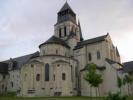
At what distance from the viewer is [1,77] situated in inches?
2948

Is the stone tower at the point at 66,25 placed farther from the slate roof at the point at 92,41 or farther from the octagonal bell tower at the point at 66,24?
the slate roof at the point at 92,41

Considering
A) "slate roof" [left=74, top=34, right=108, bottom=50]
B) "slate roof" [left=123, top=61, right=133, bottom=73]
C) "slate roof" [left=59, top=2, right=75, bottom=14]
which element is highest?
"slate roof" [left=59, top=2, right=75, bottom=14]

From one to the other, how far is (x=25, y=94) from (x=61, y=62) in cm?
1207

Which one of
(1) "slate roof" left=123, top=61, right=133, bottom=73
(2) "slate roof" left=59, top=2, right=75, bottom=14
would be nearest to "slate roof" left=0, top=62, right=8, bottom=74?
(2) "slate roof" left=59, top=2, right=75, bottom=14

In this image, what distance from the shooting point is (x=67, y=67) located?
176 ft

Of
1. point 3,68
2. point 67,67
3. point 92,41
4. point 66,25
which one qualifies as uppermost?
point 66,25

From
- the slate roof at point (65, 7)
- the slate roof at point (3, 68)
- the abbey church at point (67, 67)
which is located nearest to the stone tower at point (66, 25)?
the slate roof at point (65, 7)

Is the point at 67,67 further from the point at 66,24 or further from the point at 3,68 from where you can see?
the point at 3,68

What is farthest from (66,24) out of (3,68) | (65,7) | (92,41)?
(3,68)

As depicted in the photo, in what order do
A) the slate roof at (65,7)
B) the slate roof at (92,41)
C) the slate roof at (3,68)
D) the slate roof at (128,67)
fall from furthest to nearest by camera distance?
1. the slate roof at (3,68)
2. the slate roof at (65,7)
3. the slate roof at (92,41)
4. the slate roof at (128,67)

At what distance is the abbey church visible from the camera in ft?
170

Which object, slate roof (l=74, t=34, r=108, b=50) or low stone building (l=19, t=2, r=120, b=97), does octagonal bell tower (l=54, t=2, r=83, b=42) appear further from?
slate roof (l=74, t=34, r=108, b=50)

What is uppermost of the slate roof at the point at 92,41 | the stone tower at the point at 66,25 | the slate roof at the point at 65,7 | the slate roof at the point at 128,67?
the slate roof at the point at 65,7

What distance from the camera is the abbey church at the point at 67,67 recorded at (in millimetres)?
51875
